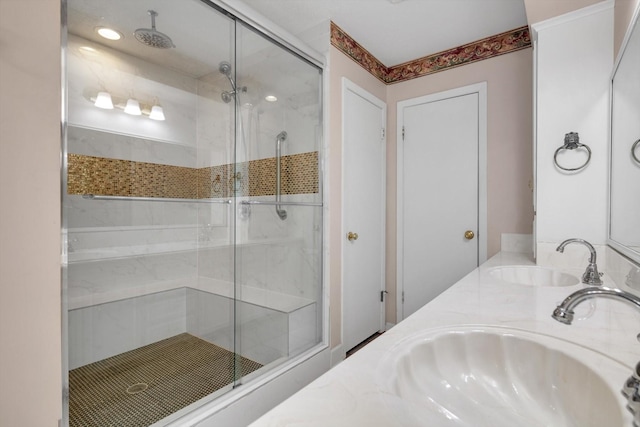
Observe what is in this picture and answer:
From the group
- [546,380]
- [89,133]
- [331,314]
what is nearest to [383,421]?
[546,380]

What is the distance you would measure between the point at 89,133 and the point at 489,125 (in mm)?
2604

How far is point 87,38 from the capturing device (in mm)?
1309

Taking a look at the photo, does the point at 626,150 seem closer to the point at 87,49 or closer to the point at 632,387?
the point at 632,387

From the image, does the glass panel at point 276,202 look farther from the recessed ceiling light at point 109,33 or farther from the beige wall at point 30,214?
the beige wall at point 30,214

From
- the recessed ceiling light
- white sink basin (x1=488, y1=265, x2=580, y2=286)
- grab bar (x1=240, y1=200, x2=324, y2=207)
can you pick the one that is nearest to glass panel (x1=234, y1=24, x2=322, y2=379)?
grab bar (x1=240, y1=200, x2=324, y2=207)

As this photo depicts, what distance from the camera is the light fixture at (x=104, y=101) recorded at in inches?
56.6

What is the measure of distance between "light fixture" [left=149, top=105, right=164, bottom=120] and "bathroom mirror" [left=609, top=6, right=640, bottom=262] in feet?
7.06

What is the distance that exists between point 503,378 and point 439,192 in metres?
2.04

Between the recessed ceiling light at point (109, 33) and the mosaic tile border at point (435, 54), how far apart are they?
4.47ft

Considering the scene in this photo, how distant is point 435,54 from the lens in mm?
2668

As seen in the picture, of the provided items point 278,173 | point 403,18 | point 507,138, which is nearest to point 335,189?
point 278,173

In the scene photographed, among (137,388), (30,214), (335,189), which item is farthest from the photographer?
(335,189)

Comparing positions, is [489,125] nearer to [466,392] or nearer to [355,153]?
[355,153]

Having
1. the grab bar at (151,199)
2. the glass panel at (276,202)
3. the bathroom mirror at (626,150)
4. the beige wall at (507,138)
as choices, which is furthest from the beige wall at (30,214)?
the beige wall at (507,138)
